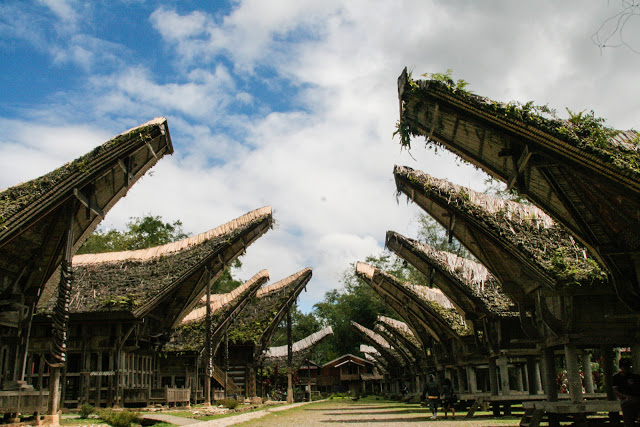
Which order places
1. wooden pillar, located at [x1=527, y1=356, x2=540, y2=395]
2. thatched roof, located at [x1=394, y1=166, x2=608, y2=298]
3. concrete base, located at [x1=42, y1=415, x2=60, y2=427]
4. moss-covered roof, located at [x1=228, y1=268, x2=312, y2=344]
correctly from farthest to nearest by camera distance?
moss-covered roof, located at [x1=228, y1=268, x2=312, y2=344]
wooden pillar, located at [x1=527, y1=356, x2=540, y2=395]
thatched roof, located at [x1=394, y1=166, x2=608, y2=298]
concrete base, located at [x1=42, y1=415, x2=60, y2=427]

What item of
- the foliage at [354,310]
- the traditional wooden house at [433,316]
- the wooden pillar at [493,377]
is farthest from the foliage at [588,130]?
the foliage at [354,310]

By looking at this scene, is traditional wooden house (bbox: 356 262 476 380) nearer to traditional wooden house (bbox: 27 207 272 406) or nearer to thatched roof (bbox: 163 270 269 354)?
traditional wooden house (bbox: 27 207 272 406)

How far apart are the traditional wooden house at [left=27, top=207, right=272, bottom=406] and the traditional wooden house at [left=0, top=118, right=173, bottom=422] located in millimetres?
3463

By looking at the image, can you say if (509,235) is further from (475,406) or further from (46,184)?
(46,184)

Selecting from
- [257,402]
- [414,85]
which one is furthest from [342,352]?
[414,85]

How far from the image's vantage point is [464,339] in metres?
18.8

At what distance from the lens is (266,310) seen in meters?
28.7

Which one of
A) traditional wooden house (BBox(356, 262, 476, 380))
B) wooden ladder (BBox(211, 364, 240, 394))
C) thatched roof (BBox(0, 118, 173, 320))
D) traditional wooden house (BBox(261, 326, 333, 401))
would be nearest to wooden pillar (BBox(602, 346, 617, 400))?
traditional wooden house (BBox(356, 262, 476, 380))

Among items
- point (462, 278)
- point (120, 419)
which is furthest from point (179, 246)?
point (462, 278)

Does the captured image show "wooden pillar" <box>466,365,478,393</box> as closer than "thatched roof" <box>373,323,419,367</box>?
Yes

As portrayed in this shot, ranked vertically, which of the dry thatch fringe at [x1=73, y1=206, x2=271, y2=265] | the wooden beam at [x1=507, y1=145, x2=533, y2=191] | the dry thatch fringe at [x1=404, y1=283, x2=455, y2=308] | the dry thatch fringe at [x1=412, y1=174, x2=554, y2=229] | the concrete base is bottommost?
the concrete base

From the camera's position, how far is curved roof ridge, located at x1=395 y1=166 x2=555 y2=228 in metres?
11.6

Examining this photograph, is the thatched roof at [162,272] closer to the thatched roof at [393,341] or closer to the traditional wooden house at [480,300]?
the traditional wooden house at [480,300]

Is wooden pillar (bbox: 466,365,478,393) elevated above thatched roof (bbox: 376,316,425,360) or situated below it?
below
